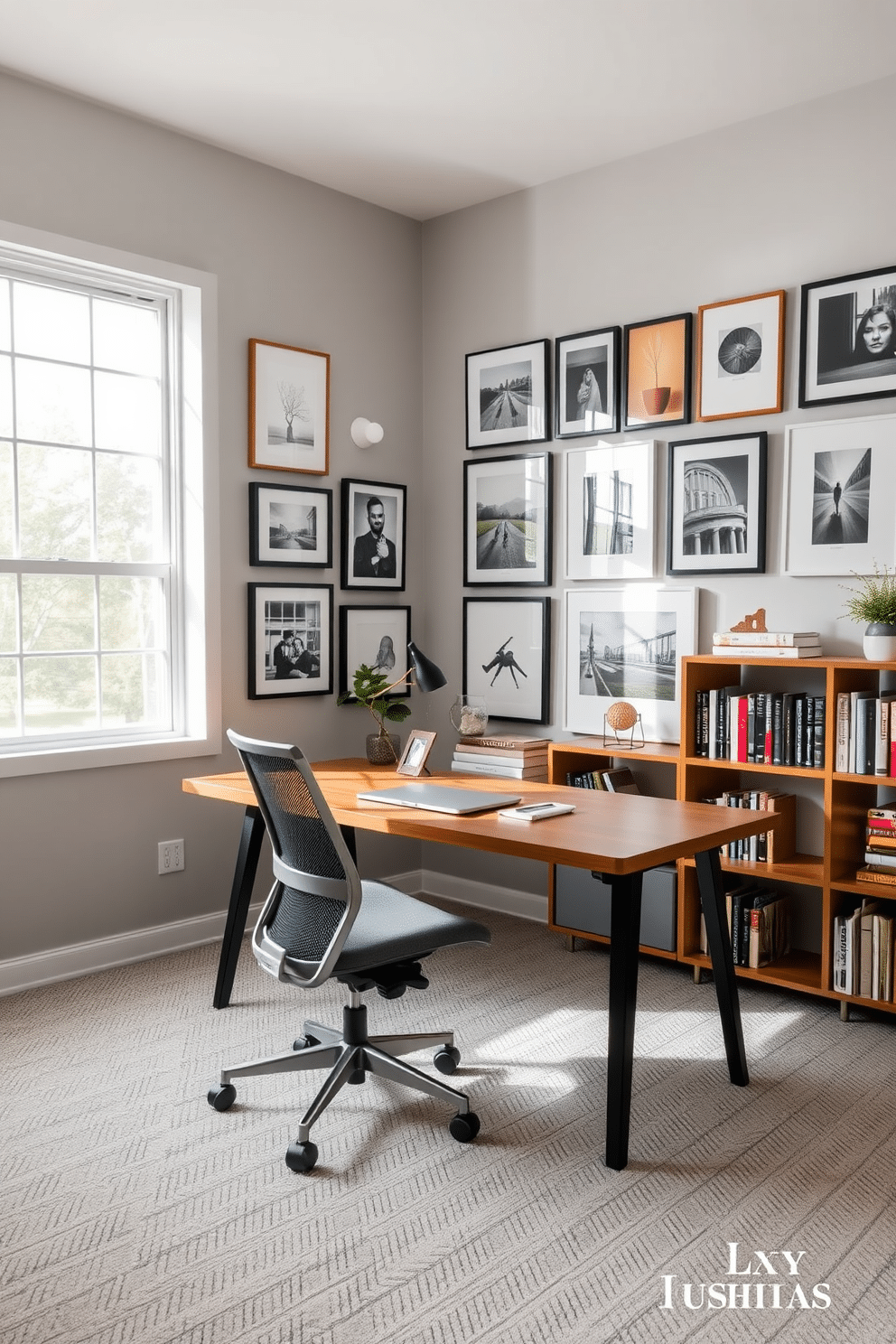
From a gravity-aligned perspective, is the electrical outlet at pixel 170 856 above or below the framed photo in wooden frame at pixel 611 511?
below

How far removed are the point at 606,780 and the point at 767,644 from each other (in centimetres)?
80

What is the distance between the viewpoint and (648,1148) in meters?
2.47

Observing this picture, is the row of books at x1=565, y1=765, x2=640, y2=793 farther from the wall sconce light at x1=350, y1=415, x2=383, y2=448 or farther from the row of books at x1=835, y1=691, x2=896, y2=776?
the wall sconce light at x1=350, y1=415, x2=383, y2=448

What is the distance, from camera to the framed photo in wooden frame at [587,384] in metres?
4.03

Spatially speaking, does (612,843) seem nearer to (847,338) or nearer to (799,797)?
(799,797)

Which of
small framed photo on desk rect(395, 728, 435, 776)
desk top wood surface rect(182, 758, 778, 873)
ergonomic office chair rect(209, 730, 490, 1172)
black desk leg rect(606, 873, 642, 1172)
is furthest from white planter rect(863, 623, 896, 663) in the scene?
ergonomic office chair rect(209, 730, 490, 1172)

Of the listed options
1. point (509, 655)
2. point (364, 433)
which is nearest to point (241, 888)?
point (509, 655)

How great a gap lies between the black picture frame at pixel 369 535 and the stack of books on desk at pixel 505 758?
84 cm

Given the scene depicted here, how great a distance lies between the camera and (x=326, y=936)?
2396mm

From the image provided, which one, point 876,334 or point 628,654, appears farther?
point 628,654

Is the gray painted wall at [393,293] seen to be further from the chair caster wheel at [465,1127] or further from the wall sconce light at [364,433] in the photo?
the chair caster wheel at [465,1127]

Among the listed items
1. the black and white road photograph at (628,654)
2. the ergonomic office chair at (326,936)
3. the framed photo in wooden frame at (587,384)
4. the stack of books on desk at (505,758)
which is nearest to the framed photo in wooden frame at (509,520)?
the framed photo in wooden frame at (587,384)

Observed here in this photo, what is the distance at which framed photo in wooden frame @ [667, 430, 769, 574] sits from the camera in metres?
3.63

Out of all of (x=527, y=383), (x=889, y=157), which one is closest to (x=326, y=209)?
(x=527, y=383)
